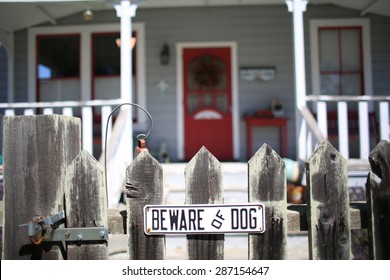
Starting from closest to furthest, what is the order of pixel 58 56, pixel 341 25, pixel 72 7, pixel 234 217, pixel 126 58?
pixel 234 217 < pixel 126 58 < pixel 72 7 < pixel 341 25 < pixel 58 56

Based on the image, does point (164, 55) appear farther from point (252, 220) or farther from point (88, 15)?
point (252, 220)

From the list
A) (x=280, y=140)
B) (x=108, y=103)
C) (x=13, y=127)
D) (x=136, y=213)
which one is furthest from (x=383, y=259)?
(x=280, y=140)

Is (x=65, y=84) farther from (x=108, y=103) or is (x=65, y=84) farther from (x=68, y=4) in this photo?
(x=108, y=103)

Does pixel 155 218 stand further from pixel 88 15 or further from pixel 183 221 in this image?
pixel 88 15

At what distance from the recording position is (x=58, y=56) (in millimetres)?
7332

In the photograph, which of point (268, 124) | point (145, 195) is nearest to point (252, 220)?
point (145, 195)

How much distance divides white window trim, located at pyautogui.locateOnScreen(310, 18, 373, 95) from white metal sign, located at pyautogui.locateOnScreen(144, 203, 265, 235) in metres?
6.08

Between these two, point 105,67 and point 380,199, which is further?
point 105,67

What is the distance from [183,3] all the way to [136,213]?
238 inches

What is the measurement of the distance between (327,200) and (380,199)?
184mm

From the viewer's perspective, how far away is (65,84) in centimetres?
730

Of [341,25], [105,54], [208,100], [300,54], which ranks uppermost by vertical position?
[341,25]

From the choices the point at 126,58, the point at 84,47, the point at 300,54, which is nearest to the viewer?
the point at 126,58

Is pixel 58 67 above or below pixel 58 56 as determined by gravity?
below
